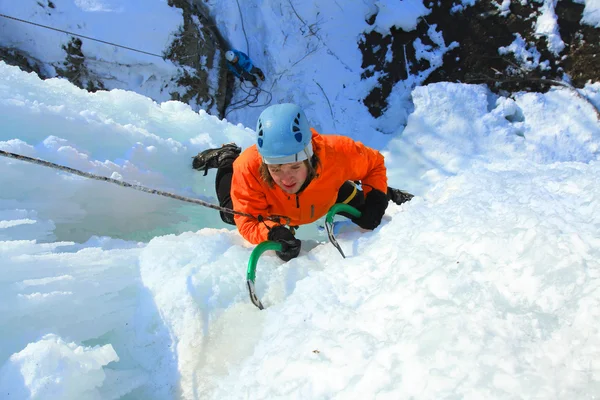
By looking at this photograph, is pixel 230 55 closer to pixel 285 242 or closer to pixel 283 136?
pixel 283 136

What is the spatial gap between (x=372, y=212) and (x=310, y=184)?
1.32 feet

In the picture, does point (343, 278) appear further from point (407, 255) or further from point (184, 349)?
point (184, 349)

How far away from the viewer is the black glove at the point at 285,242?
204 cm

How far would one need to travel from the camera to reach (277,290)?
72.8 inches

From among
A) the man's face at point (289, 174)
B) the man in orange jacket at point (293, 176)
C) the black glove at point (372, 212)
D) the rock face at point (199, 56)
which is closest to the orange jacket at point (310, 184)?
the man in orange jacket at point (293, 176)

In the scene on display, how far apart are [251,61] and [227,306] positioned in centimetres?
499

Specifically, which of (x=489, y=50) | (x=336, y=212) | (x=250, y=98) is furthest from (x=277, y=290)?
(x=489, y=50)

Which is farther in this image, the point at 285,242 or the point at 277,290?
the point at 285,242

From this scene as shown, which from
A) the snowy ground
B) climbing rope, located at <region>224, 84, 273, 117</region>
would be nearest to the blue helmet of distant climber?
climbing rope, located at <region>224, 84, 273, 117</region>

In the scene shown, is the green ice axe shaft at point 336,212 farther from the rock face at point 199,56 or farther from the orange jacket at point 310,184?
the rock face at point 199,56

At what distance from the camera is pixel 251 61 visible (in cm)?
600

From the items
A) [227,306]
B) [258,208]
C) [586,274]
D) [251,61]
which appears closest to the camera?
[586,274]

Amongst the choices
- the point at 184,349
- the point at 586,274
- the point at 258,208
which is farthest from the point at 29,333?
the point at 586,274

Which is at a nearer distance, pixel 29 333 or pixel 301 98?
pixel 29 333
